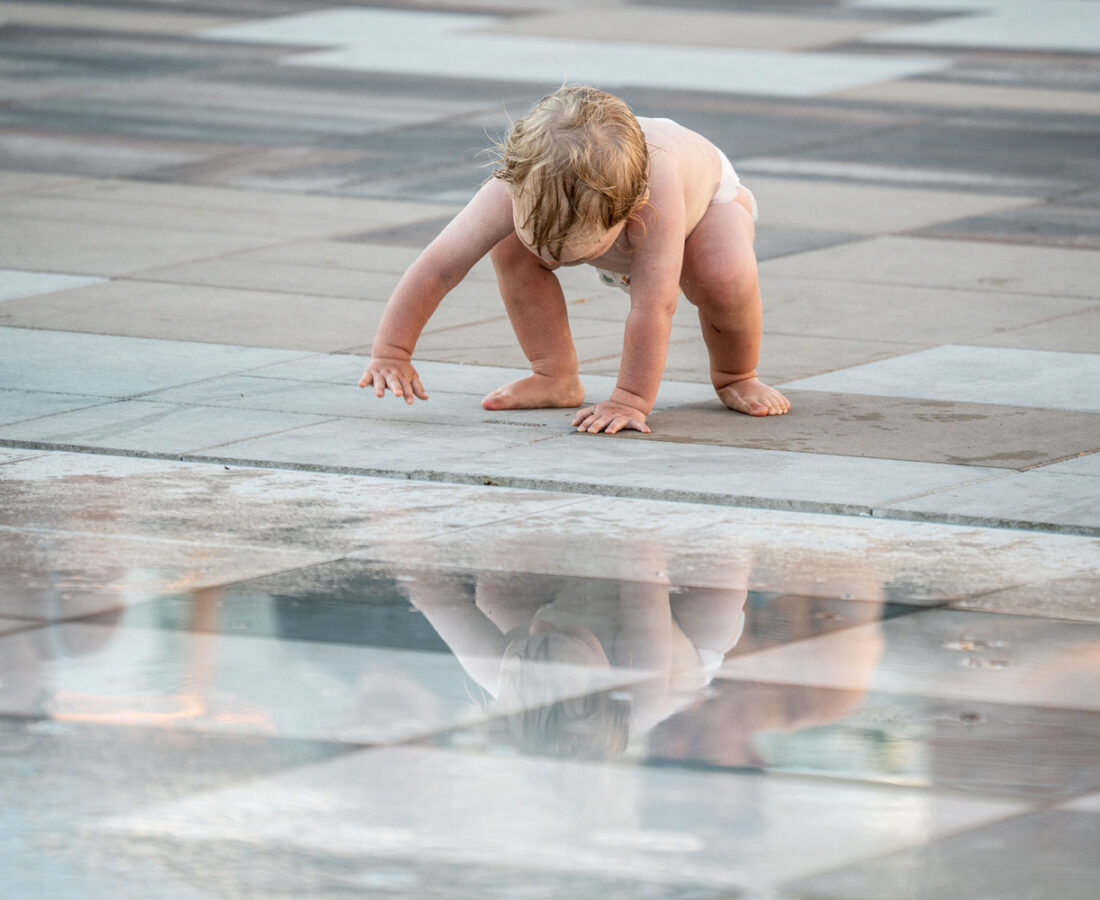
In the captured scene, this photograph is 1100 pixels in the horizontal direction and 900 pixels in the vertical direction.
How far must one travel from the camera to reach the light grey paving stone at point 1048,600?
4422 millimetres

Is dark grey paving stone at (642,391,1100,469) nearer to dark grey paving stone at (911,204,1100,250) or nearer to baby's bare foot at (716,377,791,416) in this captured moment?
baby's bare foot at (716,377,791,416)

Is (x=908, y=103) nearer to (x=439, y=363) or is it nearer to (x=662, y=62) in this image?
(x=662, y=62)

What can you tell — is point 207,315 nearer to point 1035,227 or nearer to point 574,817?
point 1035,227

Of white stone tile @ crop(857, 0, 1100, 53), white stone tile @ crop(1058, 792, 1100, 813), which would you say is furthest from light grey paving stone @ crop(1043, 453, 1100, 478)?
white stone tile @ crop(857, 0, 1100, 53)

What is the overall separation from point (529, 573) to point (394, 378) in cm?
151

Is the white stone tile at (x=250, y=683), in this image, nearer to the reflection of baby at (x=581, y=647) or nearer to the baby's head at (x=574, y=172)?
the reflection of baby at (x=581, y=647)

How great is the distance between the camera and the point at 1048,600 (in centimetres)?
450

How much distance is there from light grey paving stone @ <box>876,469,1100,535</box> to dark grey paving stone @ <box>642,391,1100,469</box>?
0.21 metres

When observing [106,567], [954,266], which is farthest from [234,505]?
[954,266]

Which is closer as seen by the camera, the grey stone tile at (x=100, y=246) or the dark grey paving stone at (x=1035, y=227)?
the grey stone tile at (x=100, y=246)

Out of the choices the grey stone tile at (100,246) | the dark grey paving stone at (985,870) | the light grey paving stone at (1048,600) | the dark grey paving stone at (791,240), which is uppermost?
the dark grey paving stone at (791,240)

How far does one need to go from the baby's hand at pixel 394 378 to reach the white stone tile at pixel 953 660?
2.06 m

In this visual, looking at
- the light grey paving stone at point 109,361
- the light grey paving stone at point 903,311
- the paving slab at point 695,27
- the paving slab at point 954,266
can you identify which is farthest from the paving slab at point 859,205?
the paving slab at point 695,27

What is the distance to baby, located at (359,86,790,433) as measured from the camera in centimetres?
580
